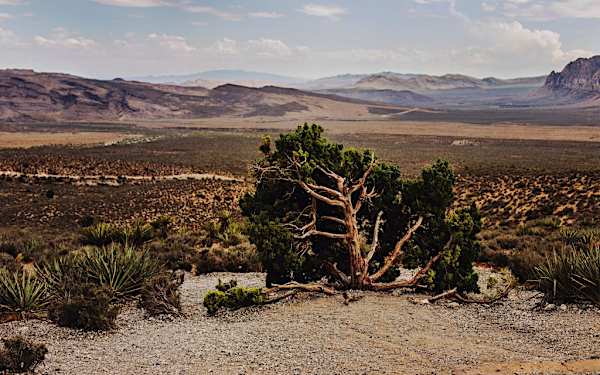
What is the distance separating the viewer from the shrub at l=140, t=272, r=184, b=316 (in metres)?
10.1

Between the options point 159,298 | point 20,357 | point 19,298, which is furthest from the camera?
point 159,298

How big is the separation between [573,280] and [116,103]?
553 ft

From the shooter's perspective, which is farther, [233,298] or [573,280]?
[233,298]

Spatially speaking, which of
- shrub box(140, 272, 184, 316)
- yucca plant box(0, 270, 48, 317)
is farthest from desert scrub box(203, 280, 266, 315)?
yucca plant box(0, 270, 48, 317)

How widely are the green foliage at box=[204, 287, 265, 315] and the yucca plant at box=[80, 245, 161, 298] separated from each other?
1.65m

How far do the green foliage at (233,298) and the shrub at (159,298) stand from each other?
581 mm

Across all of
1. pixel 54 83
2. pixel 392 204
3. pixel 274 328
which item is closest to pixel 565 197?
pixel 392 204

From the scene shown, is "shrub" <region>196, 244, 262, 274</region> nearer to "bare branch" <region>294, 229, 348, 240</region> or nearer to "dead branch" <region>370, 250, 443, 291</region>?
"bare branch" <region>294, 229, 348, 240</region>

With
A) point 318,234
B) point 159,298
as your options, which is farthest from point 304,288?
point 159,298

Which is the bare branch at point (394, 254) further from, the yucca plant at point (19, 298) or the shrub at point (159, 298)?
the yucca plant at point (19, 298)

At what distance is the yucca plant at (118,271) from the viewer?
10969mm

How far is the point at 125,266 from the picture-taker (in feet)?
37.2

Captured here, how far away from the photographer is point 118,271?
36.8 ft

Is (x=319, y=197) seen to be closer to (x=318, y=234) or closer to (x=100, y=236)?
(x=318, y=234)
